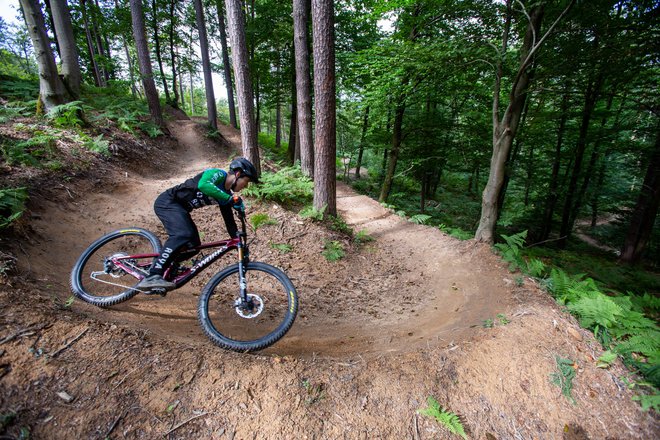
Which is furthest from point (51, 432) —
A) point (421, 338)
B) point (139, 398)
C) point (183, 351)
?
point (421, 338)

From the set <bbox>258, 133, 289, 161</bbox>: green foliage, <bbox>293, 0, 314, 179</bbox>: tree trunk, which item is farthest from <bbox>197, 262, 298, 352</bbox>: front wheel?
<bbox>258, 133, 289, 161</bbox>: green foliage

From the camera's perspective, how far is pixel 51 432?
184 centimetres

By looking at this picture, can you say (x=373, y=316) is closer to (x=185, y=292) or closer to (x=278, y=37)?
(x=185, y=292)

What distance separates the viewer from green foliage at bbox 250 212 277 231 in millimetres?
6262

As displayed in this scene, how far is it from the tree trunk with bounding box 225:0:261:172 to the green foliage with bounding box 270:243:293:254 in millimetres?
3198

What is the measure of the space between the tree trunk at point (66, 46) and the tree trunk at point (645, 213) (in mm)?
19467

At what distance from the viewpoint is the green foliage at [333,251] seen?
6.35 m

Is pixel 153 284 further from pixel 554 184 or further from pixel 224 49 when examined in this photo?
pixel 224 49

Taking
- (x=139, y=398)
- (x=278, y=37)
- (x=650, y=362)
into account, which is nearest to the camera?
(x=139, y=398)

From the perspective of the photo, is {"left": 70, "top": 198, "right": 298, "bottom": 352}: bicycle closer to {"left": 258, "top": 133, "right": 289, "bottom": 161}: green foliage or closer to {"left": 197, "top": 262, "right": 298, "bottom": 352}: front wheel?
{"left": 197, "top": 262, "right": 298, "bottom": 352}: front wheel

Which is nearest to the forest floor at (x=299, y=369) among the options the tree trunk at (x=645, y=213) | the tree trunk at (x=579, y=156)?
the tree trunk at (x=645, y=213)

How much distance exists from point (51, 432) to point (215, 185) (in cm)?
246

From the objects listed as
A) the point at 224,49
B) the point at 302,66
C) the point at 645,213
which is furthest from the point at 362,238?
the point at 224,49

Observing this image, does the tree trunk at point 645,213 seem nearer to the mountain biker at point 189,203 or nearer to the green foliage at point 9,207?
the mountain biker at point 189,203
